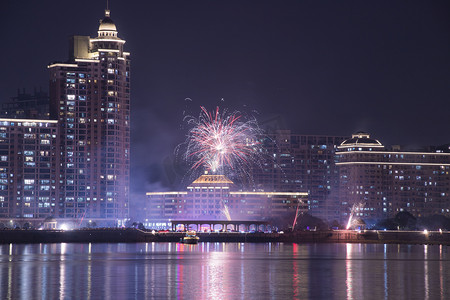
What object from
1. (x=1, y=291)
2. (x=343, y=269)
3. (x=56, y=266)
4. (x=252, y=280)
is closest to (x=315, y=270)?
(x=343, y=269)

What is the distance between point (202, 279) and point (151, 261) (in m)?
39.0

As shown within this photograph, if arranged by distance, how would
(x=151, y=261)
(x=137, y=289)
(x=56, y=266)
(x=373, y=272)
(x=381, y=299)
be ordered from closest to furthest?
1. (x=381, y=299)
2. (x=137, y=289)
3. (x=373, y=272)
4. (x=56, y=266)
5. (x=151, y=261)

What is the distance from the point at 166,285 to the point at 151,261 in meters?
46.1

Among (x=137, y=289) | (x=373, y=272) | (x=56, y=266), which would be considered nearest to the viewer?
(x=137, y=289)

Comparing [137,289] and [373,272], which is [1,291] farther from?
[373,272]

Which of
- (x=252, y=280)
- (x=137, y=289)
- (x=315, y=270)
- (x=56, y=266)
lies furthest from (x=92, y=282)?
(x=315, y=270)

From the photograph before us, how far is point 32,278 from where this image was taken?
105m

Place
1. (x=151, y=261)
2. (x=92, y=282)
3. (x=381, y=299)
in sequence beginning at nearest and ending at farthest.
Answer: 1. (x=381, y=299)
2. (x=92, y=282)
3. (x=151, y=261)

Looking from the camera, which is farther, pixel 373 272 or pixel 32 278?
pixel 373 272

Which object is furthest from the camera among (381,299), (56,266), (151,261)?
(151,261)

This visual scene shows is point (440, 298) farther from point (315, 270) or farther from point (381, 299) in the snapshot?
point (315, 270)

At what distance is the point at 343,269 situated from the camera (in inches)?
4904

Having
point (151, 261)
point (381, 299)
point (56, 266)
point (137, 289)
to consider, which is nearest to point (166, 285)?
point (137, 289)

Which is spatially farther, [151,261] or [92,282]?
[151,261]
